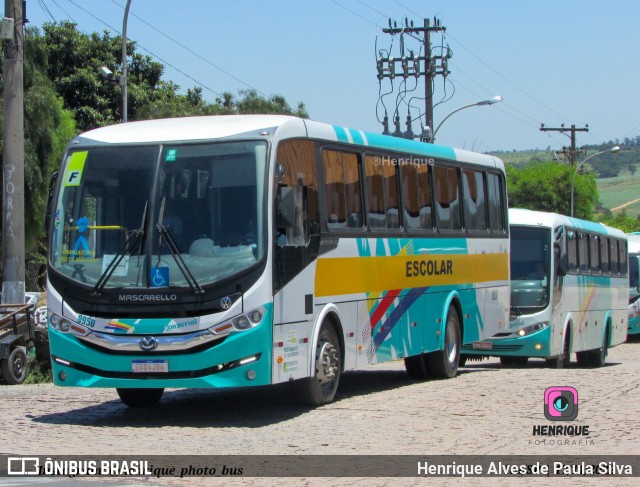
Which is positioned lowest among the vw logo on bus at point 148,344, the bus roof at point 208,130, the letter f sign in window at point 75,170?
the vw logo on bus at point 148,344

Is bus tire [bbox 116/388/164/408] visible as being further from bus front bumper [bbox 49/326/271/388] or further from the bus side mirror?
the bus side mirror

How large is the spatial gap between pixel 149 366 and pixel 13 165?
786 centimetres

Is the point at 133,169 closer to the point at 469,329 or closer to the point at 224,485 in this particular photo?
the point at 224,485

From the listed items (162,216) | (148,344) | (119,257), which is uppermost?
(162,216)

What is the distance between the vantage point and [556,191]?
314ft

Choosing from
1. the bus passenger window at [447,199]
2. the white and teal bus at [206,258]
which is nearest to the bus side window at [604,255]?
the bus passenger window at [447,199]

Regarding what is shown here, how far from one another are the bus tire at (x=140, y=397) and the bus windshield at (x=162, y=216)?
215 centimetres

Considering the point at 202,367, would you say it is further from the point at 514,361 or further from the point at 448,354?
the point at 514,361

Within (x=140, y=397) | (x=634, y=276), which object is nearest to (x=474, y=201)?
(x=140, y=397)

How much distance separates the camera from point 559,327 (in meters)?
24.5

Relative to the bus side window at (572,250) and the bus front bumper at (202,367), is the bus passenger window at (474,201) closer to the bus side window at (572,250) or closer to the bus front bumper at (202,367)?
the bus side window at (572,250)

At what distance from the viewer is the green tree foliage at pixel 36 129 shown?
33.1 meters

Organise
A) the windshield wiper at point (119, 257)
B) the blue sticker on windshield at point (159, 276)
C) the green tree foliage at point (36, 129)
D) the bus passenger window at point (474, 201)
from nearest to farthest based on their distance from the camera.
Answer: the blue sticker on windshield at point (159, 276) → the windshield wiper at point (119, 257) → the bus passenger window at point (474, 201) → the green tree foliage at point (36, 129)

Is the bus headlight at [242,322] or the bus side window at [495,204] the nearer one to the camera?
the bus headlight at [242,322]
